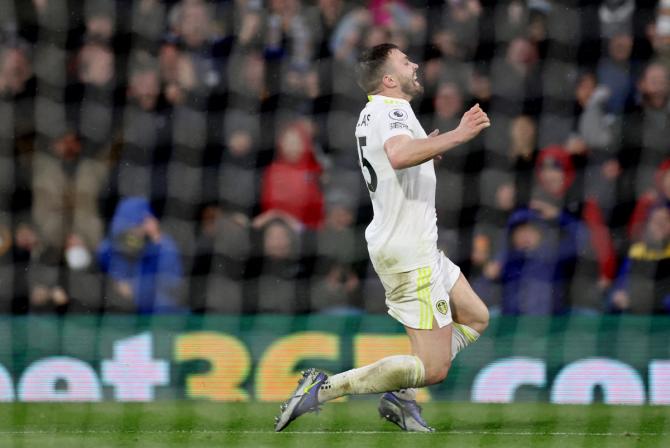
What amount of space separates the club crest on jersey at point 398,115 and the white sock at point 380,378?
1.12 m

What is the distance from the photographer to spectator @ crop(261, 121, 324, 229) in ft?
32.2

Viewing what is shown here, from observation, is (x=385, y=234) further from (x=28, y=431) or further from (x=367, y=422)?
(x=28, y=431)

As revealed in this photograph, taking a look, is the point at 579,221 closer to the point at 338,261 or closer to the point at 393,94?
the point at 338,261

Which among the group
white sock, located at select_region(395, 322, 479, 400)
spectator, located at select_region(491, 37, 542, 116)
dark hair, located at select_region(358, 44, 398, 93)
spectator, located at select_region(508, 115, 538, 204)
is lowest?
white sock, located at select_region(395, 322, 479, 400)

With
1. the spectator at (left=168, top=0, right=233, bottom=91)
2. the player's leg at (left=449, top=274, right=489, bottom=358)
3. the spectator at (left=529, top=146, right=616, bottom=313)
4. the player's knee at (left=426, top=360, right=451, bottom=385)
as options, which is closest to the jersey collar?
the player's leg at (left=449, top=274, right=489, bottom=358)

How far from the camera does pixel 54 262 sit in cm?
968

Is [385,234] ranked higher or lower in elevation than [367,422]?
higher

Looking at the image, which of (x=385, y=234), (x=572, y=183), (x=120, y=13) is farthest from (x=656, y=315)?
(x=120, y=13)

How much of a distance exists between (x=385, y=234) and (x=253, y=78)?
4.14 metres

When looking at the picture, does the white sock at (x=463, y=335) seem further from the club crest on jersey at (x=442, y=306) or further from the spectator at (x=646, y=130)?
the spectator at (x=646, y=130)

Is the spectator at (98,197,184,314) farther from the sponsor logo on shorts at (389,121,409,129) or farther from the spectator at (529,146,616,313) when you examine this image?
the sponsor logo on shorts at (389,121,409,129)

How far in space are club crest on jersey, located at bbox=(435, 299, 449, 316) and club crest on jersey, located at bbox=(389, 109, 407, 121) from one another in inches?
35.0

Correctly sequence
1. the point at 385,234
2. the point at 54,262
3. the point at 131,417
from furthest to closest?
the point at 54,262 < the point at 131,417 < the point at 385,234

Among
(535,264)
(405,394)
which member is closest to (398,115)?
(405,394)
